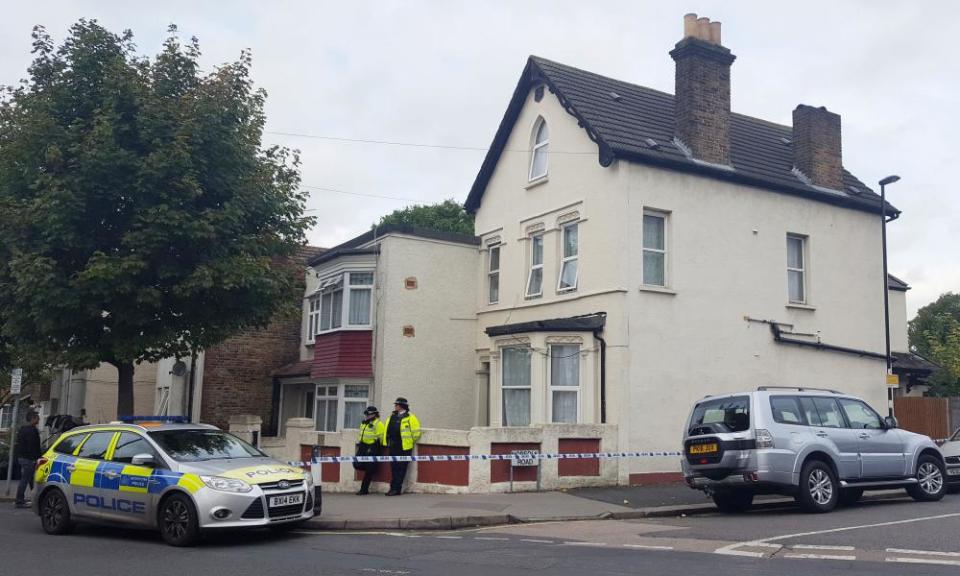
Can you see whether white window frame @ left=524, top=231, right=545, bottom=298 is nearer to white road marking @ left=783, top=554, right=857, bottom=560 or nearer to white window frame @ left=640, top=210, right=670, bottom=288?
white window frame @ left=640, top=210, right=670, bottom=288

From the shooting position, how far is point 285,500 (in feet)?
37.3

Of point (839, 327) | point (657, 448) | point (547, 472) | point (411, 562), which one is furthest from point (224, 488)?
point (839, 327)

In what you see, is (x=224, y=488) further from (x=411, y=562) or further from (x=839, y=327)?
(x=839, y=327)

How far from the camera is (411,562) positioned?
9352mm

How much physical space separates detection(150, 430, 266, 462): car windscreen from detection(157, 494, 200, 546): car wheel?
614 millimetres

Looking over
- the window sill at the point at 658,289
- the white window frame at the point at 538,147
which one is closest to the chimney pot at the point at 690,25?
the white window frame at the point at 538,147

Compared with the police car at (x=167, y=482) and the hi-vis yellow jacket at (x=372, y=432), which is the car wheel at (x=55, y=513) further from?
the hi-vis yellow jacket at (x=372, y=432)

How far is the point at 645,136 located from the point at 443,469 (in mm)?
9115

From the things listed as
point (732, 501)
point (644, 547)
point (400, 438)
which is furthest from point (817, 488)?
point (400, 438)

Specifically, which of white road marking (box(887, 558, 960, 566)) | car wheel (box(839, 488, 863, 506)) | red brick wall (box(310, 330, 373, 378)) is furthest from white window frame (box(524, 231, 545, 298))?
white road marking (box(887, 558, 960, 566))

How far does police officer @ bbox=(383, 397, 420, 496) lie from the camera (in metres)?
16.4

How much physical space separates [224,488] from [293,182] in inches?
347

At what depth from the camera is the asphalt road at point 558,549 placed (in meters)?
8.78

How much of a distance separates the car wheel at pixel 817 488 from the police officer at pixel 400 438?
6803 millimetres
